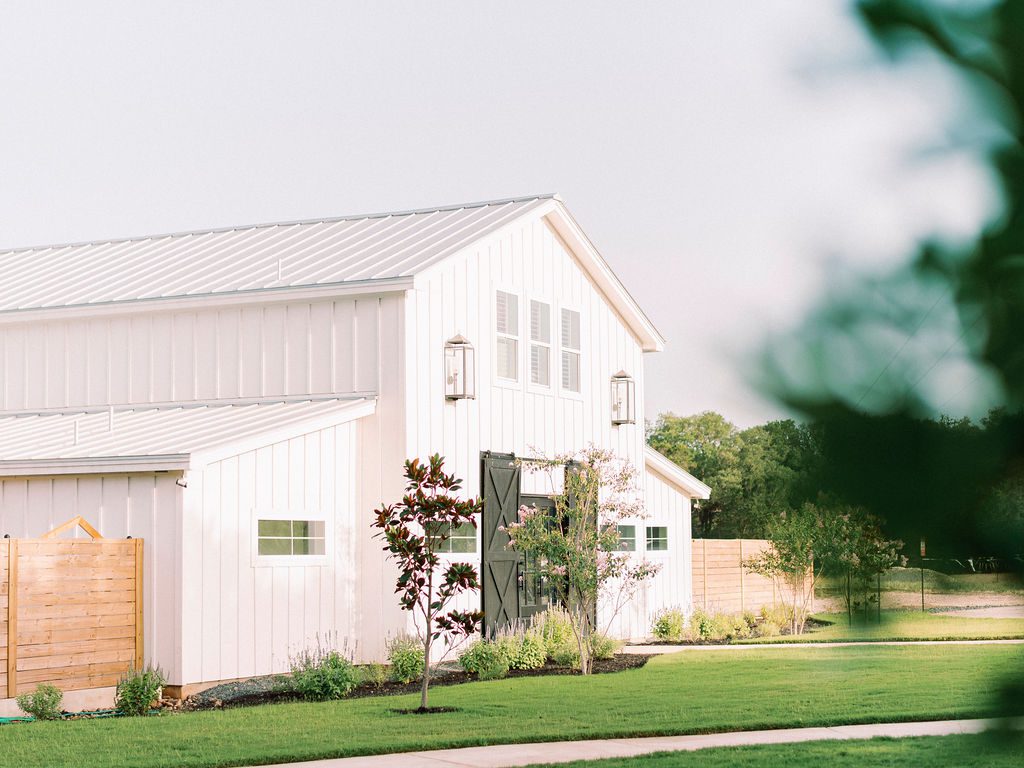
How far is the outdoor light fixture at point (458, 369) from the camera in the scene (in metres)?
19.2

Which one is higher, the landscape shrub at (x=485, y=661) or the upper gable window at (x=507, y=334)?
the upper gable window at (x=507, y=334)

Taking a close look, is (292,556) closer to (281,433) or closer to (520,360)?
(281,433)

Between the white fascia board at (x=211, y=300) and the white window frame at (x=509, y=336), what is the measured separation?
2178 millimetres

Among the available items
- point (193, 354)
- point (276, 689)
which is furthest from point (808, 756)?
point (193, 354)

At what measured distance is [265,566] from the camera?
16328 mm

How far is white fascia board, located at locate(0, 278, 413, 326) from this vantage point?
18.8 metres

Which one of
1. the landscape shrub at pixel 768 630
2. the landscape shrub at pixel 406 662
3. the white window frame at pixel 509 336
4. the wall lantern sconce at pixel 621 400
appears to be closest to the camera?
the landscape shrub at pixel 406 662

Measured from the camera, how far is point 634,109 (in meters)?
2.53

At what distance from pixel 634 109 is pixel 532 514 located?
53.4 feet

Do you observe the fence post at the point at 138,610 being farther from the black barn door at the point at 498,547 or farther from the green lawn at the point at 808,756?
the green lawn at the point at 808,756

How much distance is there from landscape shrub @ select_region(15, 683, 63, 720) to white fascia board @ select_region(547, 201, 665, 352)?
1057cm

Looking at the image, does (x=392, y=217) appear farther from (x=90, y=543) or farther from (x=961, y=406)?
(x=961, y=406)

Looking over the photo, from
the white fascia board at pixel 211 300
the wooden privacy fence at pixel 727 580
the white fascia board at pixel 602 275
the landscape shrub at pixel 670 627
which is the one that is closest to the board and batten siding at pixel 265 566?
the white fascia board at pixel 211 300

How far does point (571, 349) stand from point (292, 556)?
273 inches
